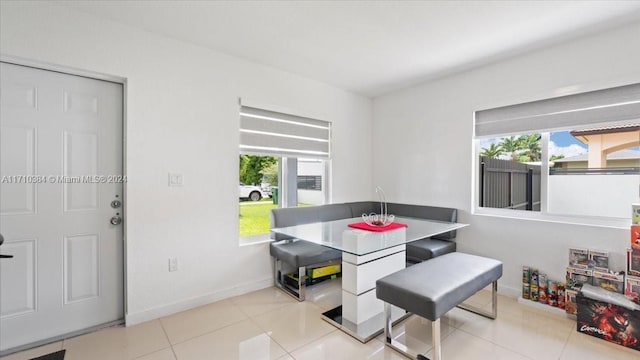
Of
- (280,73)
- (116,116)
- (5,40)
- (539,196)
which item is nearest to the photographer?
(5,40)

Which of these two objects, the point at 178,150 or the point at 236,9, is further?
the point at 178,150

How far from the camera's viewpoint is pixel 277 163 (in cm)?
362

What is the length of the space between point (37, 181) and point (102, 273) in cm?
87

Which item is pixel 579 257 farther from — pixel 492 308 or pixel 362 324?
pixel 362 324

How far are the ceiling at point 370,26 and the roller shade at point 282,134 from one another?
0.61m

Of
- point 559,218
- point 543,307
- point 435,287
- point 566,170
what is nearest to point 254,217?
point 435,287

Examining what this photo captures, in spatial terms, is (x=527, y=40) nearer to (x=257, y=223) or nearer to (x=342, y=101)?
(x=342, y=101)

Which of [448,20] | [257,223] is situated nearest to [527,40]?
[448,20]

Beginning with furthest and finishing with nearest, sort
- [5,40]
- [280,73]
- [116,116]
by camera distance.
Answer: [280,73], [116,116], [5,40]

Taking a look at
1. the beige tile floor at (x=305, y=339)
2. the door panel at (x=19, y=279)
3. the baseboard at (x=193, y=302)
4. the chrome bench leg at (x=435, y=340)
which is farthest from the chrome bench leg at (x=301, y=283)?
the door panel at (x=19, y=279)

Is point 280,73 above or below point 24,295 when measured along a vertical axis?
above

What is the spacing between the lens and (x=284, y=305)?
2.77 metres

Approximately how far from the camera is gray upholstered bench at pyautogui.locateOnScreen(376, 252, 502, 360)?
174 cm

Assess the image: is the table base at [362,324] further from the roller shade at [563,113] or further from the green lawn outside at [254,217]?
the roller shade at [563,113]
